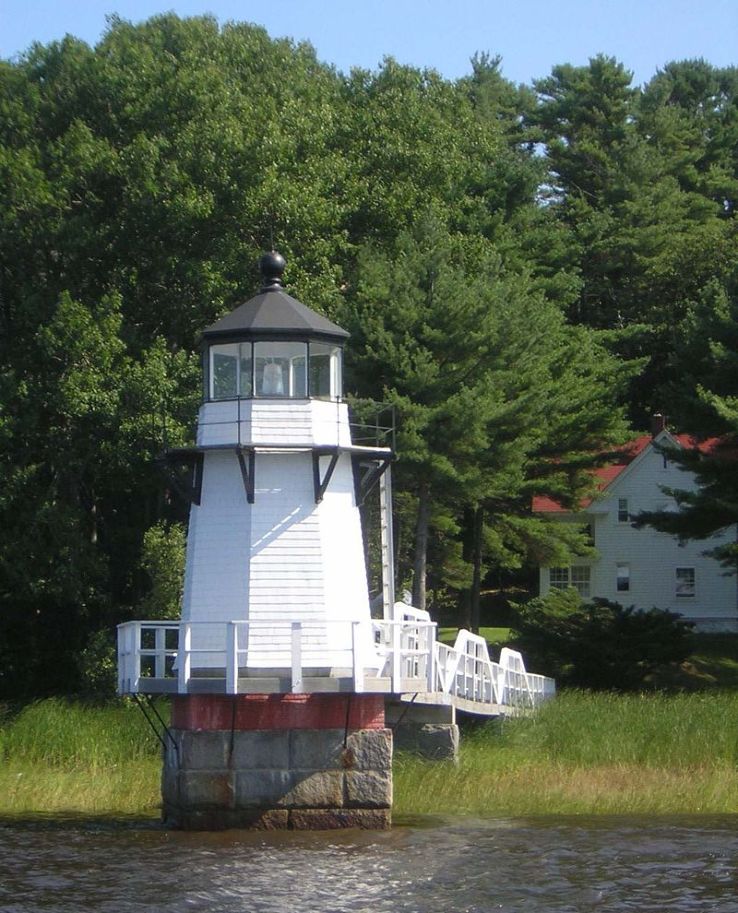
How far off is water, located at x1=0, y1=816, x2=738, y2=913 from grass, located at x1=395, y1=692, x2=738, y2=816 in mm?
791

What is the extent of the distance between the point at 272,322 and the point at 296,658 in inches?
172

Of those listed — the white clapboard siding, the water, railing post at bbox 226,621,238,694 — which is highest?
the white clapboard siding

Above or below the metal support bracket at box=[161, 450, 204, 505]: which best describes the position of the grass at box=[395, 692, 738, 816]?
below

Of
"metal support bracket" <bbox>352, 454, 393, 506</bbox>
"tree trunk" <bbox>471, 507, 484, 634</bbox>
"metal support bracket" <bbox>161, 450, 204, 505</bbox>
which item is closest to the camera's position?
"metal support bracket" <bbox>161, 450, 204, 505</bbox>

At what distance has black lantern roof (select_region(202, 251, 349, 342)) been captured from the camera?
20938 mm

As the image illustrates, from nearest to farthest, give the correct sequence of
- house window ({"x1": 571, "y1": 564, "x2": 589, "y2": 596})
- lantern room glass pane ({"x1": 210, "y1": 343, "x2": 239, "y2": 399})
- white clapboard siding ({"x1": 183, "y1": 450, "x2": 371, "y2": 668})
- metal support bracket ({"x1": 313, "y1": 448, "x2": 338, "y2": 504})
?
white clapboard siding ({"x1": 183, "y1": 450, "x2": 371, "y2": 668}), metal support bracket ({"x1": 313, "y1": 448, "x2": 338, "y2": 504}), lantern room glass pane ({"x1": 210, "y1": 343, "x2": 239, "y2": 399}), house window ({"x1": 571, "y1": 564, "x2": 589, "y2": 596})

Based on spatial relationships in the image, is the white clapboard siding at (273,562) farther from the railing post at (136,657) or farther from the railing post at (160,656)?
the railing post at (136,657)

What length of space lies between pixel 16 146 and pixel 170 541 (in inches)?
405

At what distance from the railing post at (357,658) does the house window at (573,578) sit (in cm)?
3420

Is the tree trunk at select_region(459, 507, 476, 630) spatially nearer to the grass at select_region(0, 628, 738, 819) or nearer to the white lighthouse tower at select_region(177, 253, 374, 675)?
the grass at select_region(0, 628, 738, 819)

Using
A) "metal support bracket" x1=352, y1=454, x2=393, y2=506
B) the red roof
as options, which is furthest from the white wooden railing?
the red roof

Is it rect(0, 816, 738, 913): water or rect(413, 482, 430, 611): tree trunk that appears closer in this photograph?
rect(0, 816, 738, 913): water

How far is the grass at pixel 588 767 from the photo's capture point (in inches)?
846

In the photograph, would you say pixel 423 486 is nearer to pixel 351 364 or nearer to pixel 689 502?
pixel 351 364
